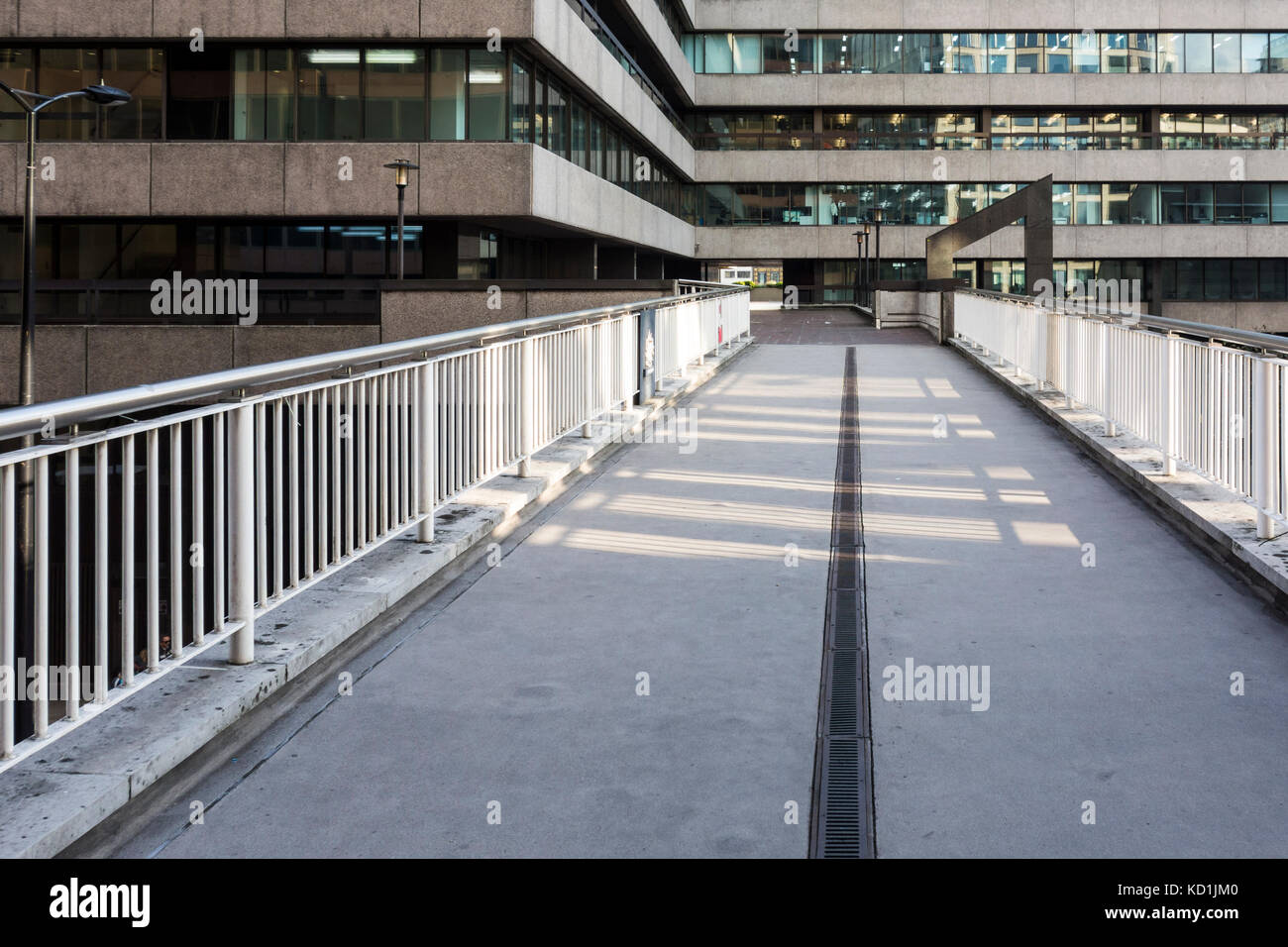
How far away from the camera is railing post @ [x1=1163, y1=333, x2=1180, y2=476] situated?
29.5 feet

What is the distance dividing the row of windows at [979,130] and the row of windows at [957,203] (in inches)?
72.8

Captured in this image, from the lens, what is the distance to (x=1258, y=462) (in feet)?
22.3

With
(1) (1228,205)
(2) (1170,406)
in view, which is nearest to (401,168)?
(2) (1170,406)

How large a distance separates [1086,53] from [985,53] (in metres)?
4.55

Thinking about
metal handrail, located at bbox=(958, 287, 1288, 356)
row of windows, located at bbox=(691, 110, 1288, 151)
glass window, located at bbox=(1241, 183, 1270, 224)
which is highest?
row of windows, located at bbox=(691, 110, 1288, 151)

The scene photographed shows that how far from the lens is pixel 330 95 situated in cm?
2780

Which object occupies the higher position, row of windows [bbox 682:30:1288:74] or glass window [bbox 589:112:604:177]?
row of windows [bbox 682:30:1288:74]

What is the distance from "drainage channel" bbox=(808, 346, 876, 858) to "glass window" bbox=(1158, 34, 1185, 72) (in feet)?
195

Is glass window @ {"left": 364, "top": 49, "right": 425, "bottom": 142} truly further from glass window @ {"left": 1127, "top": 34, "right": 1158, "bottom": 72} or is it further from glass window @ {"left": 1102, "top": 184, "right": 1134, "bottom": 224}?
glass window @ {"left": 1127, "top": 34, "right": 1158, "bottom": 72}

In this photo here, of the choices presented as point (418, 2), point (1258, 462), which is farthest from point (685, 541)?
point (418, 2)

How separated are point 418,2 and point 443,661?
24609 millimetres

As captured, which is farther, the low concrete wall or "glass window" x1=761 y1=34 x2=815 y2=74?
"glass window" x1=761 y1=34 x2=815 y2=74

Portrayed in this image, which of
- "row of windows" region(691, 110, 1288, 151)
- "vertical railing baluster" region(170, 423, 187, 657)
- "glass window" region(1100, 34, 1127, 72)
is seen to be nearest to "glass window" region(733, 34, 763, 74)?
"row of windows" region(691, 110, 1288, 151)

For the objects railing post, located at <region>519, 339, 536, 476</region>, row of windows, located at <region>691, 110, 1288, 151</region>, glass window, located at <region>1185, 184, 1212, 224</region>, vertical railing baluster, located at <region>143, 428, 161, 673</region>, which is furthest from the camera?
glass window, located at <region>1185, 184, 1212, 224</region>
